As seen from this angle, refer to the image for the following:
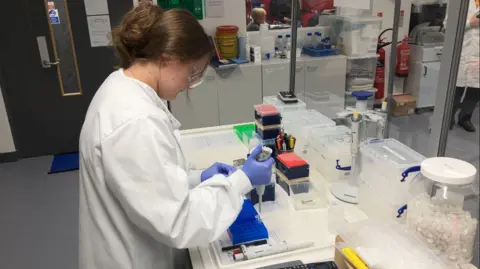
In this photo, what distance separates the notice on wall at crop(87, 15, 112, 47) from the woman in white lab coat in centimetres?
273

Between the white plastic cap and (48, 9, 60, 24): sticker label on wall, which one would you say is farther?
(48, 9, 60, 24): sticker label on wall

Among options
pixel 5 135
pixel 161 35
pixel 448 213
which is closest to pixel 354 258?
pixel 448 213

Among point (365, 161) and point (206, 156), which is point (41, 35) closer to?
point (206, 156)

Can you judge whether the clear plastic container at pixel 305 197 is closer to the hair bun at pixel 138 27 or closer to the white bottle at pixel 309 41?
the hair bun at pixel 138 27

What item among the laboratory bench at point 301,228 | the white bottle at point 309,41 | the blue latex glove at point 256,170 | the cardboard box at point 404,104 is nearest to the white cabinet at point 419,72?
the cardboard box at point 404,104

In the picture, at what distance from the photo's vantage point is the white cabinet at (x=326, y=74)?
391cm

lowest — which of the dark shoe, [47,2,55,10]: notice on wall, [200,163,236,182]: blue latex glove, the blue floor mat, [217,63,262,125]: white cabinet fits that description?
the blue floor mat

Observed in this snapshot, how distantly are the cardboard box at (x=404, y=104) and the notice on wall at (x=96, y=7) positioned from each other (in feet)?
9.57

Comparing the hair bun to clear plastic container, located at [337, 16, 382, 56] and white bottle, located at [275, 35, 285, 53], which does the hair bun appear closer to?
white bottle, located at [275, 35, 285, 53]

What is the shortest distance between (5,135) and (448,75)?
3648 mm

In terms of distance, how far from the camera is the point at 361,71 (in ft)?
13.6

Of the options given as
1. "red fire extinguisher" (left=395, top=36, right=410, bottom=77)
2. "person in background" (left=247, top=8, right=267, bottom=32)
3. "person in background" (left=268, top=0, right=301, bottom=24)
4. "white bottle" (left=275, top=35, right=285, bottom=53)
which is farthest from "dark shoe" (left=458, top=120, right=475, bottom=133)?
"person in background" (left=247, top=8, right=267, bottom=32)

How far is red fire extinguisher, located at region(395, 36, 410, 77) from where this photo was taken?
409cm

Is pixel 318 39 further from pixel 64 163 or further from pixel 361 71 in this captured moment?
pixel 64 163
